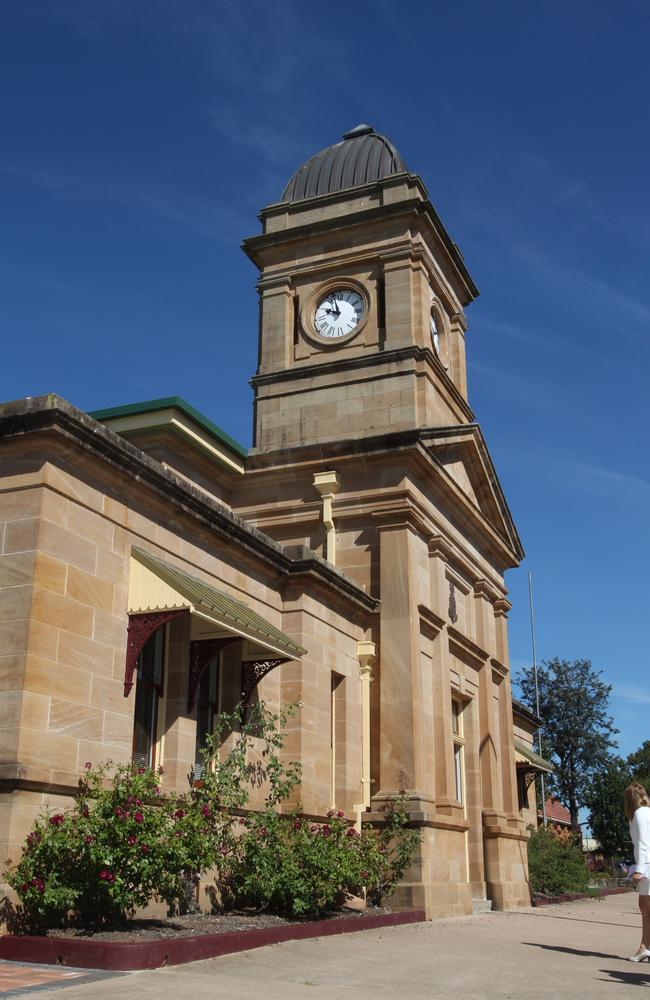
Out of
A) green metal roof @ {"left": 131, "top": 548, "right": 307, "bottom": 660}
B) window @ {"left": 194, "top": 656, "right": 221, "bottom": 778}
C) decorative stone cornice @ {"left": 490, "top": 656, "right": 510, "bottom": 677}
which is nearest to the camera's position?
green metal roof @ {"left": 131, "top": 548, "right": 307, "bottom": 660}

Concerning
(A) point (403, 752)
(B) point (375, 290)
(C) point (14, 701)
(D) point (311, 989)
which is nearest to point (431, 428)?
(B) point (375, 290)

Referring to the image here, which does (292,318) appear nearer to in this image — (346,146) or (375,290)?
(375,290)

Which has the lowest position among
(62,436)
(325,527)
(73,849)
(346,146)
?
(73,849)

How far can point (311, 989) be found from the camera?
820 cm

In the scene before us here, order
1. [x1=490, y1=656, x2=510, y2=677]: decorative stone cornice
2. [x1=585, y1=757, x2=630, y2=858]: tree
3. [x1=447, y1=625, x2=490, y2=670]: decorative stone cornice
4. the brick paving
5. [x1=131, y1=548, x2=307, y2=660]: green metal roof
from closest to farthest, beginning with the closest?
the brick paving < [x1=131, y1=548, x2=307, y2=660]: green metal roof < [x1=447, y1=625, x2=490, y2=670]: decorative stone cornice < [x1=490, y1=656, x2=510, y2=677]: decorative stone cornice < [x1=585, y1=757, x2=630, y2=858]: tree

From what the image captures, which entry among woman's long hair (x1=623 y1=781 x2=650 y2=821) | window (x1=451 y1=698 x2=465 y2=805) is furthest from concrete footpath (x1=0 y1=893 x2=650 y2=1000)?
window (x1=451 y1=698 x2=465 y2=805)

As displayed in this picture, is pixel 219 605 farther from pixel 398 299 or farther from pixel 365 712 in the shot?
pixel 398 299

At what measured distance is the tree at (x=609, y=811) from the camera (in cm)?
7100

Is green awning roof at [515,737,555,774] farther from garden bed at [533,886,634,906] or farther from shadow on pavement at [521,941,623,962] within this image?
shadow on pavement at [521,941,623,962]

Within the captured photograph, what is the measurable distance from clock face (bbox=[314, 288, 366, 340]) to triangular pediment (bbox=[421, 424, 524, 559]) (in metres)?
3.91

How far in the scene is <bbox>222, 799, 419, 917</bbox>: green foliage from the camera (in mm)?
13117

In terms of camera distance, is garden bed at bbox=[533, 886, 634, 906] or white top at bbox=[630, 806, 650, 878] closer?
white top at bbox=[630, 806, 650, 878]

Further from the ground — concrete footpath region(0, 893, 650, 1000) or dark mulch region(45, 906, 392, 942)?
dark mulch region(45, 906, 392, 942)

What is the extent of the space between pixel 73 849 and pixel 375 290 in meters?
17.6
